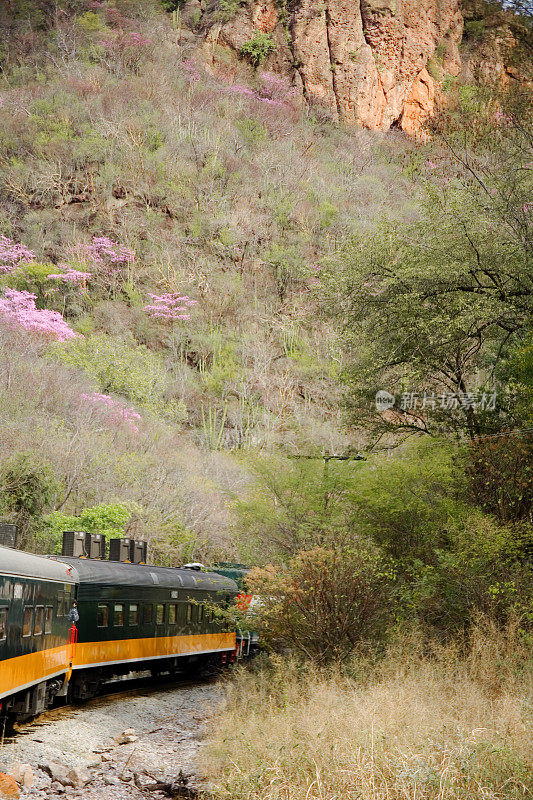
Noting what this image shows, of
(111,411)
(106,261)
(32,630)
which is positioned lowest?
(32,630)

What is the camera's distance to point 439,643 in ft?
51.6

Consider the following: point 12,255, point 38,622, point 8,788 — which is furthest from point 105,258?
point 8,788

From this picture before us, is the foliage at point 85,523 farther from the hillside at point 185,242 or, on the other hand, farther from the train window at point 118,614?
the train window at point 118,614

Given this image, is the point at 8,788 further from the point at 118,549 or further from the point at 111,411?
the point at 111,411

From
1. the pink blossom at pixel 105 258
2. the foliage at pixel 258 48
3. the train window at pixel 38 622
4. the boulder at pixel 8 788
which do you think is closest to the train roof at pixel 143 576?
the train window at pixel 38 622

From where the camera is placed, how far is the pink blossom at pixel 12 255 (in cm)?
4791

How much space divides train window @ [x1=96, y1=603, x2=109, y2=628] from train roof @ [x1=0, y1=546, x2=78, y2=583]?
114cm

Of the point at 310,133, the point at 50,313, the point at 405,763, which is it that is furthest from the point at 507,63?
the point at 310,133

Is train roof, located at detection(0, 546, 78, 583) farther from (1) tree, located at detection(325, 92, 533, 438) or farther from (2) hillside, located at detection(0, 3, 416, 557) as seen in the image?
(2) hillside, located at detection(0, 3, 416, 557)

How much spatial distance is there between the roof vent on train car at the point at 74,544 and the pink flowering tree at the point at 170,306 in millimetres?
28982

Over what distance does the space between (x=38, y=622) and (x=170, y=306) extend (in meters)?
36.9

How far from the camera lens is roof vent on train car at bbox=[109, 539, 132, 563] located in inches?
828

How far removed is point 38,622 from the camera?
531 inches

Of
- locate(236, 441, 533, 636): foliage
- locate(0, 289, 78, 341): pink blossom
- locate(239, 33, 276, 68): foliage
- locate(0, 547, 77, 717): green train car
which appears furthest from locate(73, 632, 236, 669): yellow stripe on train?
locate(239, 33, 276, 68): foliage
